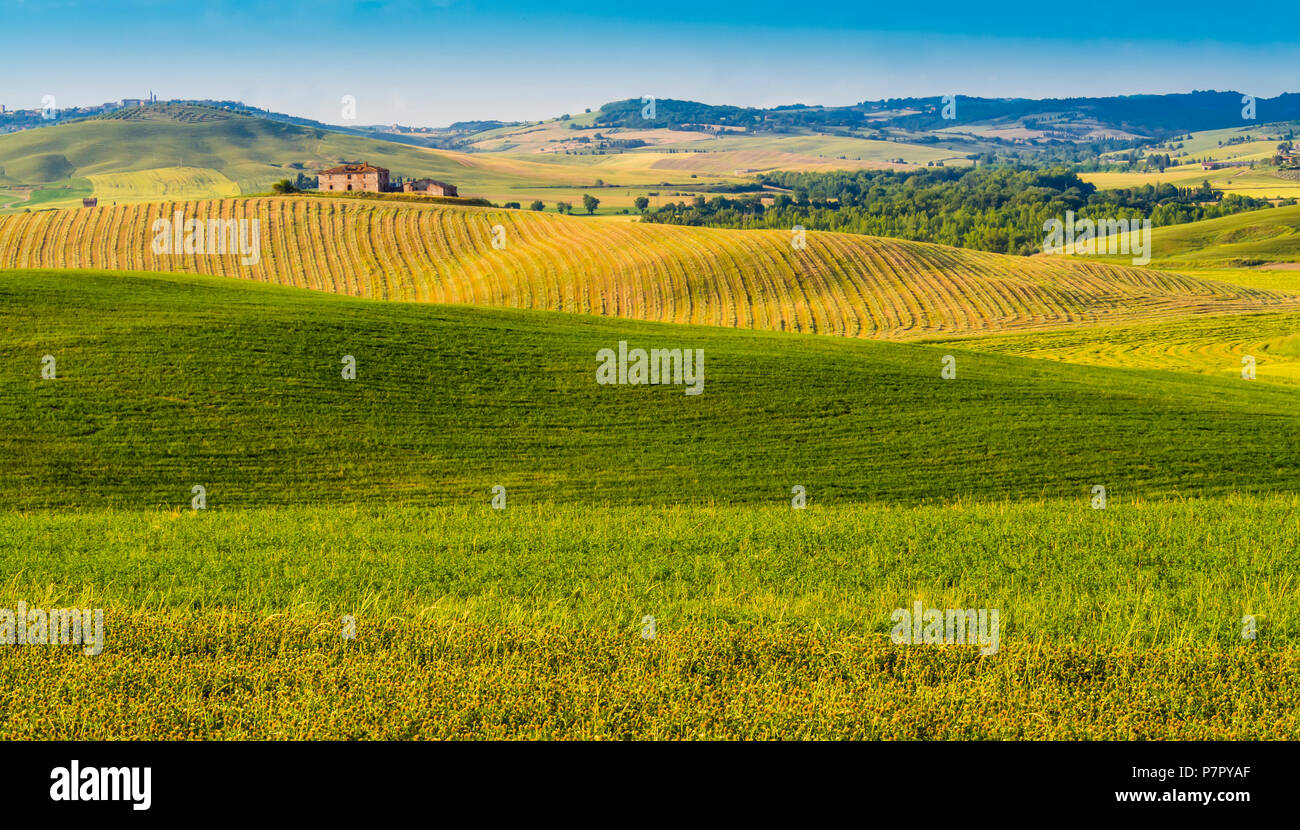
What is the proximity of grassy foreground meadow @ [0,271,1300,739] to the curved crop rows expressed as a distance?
3759 cm

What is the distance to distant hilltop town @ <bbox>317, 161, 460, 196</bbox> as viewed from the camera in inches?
5802

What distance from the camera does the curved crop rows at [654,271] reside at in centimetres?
7988

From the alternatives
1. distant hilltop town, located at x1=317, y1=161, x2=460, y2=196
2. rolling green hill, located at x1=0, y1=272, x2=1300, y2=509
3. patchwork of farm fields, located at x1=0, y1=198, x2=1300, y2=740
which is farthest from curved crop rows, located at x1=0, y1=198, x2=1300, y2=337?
distant hilltop town, located at x1=317, y1=161, x2=460, y2=196

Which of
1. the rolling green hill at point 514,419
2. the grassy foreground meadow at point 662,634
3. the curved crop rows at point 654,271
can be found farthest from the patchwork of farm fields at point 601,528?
the curved crop rows at point 654,271

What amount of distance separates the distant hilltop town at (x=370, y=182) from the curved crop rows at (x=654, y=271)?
4185 cm

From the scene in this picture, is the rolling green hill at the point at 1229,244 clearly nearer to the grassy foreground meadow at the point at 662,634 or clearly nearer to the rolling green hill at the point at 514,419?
the rolling green hill at the point at 514,419

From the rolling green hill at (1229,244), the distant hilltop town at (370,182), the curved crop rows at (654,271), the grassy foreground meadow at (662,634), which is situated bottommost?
the grassy foreground meadow at (662,634)

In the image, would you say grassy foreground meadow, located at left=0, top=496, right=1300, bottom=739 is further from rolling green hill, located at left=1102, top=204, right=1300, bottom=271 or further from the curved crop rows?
rolling green hill, located at left=1102, top=204, right=1300, bottom=271

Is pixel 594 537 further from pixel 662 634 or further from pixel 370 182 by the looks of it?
pixel 370 182

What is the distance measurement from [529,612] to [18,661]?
471 centimetres

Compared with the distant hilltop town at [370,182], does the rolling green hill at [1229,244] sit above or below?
below

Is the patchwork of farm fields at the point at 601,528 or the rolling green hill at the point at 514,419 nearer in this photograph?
the patchwork of farm fields at the point at 601,528

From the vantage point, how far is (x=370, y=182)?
15000 cm
